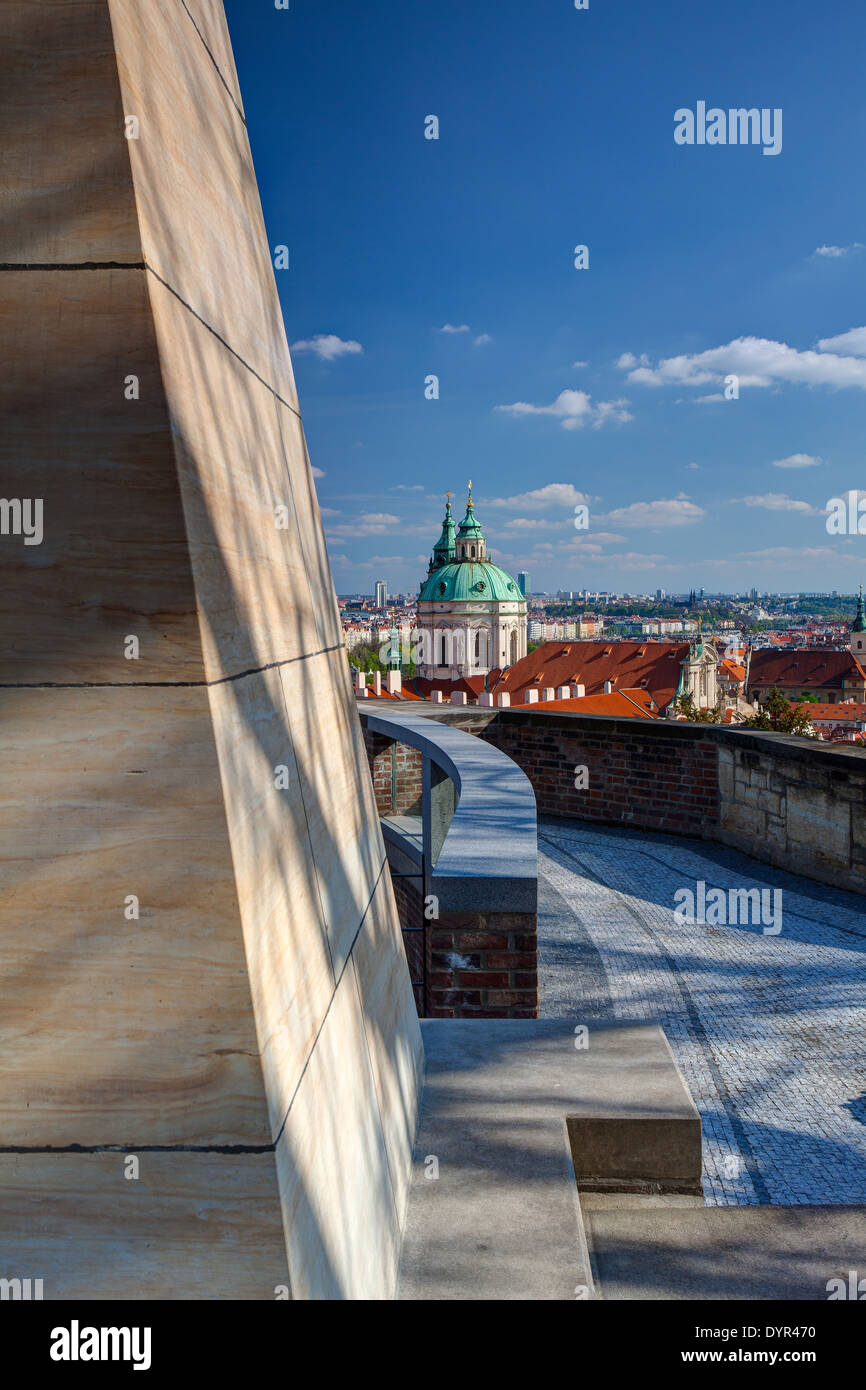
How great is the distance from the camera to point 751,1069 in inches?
179

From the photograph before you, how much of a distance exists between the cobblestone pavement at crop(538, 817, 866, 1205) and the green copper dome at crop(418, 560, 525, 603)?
92423mm

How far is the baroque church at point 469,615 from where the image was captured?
98938 mm

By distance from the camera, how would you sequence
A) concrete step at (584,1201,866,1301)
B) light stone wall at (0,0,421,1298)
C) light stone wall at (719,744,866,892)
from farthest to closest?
light stone wall at (719,744,866,892)
concrete step at (584,1201,866,1301)
light stone wall at (0,0,421,1298)

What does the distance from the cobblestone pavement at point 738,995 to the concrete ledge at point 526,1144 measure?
40 centimetres

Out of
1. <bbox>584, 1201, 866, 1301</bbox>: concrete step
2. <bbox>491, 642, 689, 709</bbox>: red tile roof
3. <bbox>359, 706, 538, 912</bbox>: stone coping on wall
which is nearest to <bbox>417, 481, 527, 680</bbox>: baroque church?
<bbox>491, 642, 689, 709</bbox>: red tile roof

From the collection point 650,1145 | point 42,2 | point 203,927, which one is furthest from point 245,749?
point 650,1145

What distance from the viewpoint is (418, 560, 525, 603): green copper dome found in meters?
100

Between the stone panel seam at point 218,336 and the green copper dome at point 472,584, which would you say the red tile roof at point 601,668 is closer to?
the green copper dome at point 472,584

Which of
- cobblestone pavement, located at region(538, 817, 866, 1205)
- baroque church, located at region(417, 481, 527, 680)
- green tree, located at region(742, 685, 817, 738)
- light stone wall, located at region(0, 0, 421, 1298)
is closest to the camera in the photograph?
light stone wall, located at region(0, 0, 421, 1298)

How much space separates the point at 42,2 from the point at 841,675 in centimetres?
10760

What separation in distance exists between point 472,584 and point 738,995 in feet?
316

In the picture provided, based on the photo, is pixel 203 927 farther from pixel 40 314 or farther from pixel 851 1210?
pixel 851 1210

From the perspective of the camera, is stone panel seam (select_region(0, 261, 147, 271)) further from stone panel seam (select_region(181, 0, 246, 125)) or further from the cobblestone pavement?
the cobblestone pavement

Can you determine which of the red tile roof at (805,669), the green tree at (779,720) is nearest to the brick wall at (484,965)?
the green tree at (779,720)
